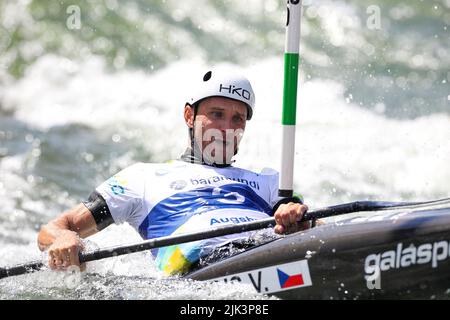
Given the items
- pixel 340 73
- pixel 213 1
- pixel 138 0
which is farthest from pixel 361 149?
pixel 138 0

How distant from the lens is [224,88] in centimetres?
532

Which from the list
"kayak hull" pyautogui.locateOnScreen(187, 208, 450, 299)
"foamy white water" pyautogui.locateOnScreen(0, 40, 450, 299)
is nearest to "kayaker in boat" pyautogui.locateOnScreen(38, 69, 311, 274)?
"kayak hull" pyautogui.locateOnScreen(187, 208, 450, 299)

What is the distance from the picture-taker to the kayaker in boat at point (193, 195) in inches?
190

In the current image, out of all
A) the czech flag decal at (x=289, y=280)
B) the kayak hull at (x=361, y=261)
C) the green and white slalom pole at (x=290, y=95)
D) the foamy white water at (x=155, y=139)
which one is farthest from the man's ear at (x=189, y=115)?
the foamy white water at (x=155, y=139)

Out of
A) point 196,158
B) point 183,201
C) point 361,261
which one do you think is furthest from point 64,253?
point 361,261

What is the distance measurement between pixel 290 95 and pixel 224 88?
57cm

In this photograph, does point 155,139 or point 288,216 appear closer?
point 288,216

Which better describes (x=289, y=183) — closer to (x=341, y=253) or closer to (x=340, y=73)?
(x=341, y=253)

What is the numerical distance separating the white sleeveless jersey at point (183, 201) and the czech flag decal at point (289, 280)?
0.57m

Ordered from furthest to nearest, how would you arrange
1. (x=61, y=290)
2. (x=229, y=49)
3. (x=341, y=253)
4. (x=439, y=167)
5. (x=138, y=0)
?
(x=138, y=0)
(x=229, y=49)
(x=439, y=167)
(x=61, y=290)
(x=341, y=253)

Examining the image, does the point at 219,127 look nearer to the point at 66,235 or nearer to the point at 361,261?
the point at 66,235

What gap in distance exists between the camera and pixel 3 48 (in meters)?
13.6

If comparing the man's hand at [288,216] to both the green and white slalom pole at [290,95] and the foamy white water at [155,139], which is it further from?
the foamy white water at [155,139]

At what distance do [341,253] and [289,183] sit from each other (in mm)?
871
